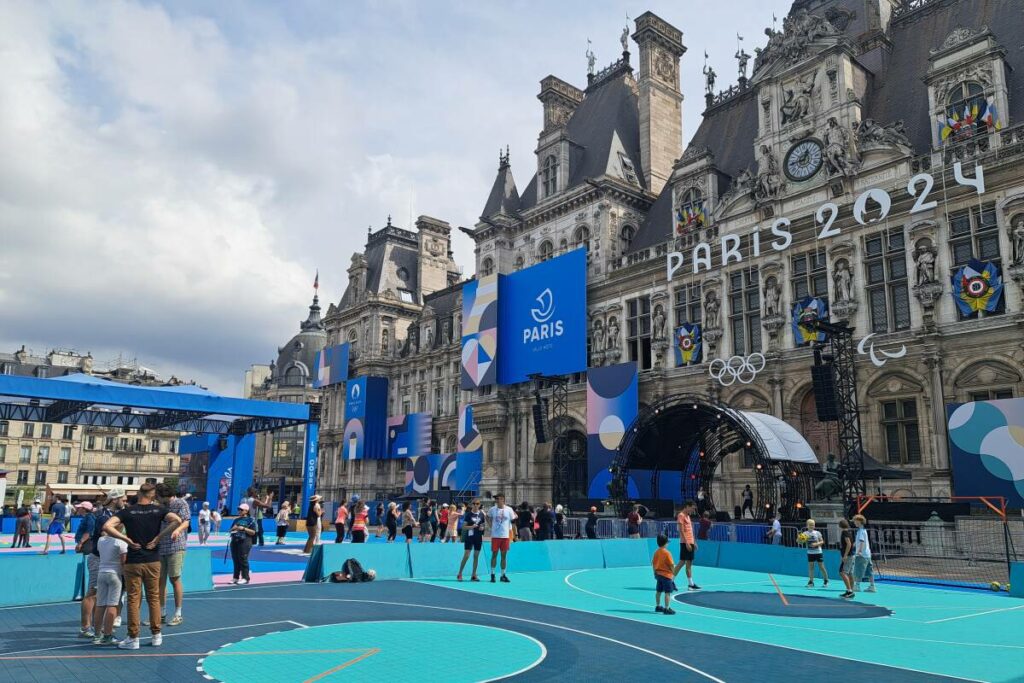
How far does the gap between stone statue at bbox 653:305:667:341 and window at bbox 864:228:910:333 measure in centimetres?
1030

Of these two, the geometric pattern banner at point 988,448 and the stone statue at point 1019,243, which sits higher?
the stone statue at point 1019,243

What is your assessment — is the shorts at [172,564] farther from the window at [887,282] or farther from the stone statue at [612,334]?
the stone statue at [612,334]

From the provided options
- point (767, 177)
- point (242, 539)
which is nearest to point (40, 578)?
point (242, 539)

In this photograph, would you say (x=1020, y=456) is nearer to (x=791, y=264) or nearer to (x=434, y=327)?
(x=791, y=264)

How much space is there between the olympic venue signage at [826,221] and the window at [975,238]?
33.3 inches

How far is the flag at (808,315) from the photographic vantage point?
3132cm

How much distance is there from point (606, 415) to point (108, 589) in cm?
3063

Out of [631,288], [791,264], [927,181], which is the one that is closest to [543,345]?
[631,288]

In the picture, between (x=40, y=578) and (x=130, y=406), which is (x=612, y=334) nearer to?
(x=130, y=406)

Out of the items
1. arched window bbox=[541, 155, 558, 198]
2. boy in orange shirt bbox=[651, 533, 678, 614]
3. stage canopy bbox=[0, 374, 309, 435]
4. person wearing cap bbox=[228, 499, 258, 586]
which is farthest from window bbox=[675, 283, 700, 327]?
stage canopy bbox=[0, 374, 309, 435]

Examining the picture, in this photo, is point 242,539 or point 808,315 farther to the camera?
point 808,315

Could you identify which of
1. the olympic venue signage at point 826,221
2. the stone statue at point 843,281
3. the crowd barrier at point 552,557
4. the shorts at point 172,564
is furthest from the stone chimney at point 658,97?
the shorts at point 172,564

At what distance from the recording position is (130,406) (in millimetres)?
42969

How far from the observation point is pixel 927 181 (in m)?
29.1
